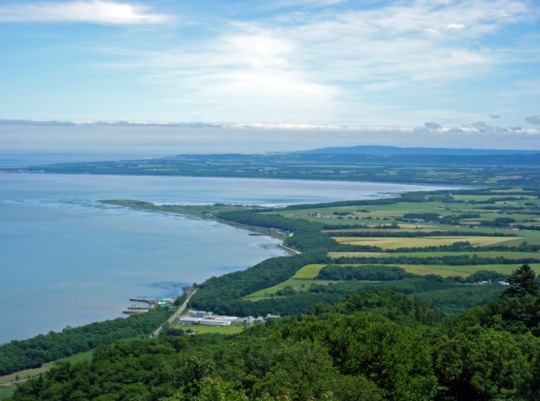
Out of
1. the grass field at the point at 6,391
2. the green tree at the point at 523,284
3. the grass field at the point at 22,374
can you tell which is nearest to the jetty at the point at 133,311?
the grass field at the point at 22,374

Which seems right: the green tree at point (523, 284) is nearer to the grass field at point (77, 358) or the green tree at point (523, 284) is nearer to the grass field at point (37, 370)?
the grass field at point (37, 370)

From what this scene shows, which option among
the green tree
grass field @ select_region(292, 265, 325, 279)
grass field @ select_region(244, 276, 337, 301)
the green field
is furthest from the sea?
the green tree

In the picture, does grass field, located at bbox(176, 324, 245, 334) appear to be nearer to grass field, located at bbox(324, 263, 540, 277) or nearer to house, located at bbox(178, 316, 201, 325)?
house, located at bbox(178, 316, 201, 325)

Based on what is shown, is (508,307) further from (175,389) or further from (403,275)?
(403,275)

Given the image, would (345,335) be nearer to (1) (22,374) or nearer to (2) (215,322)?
(1) (22,374)

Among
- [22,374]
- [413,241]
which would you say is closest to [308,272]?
[413,241]

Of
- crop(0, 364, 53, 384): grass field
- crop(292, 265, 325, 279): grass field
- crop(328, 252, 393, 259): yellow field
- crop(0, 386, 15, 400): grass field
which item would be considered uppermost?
crop(328, 252, 393, 259): yellow field

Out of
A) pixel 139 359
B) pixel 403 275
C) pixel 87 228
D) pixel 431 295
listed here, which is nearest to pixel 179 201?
pixel 87 228
